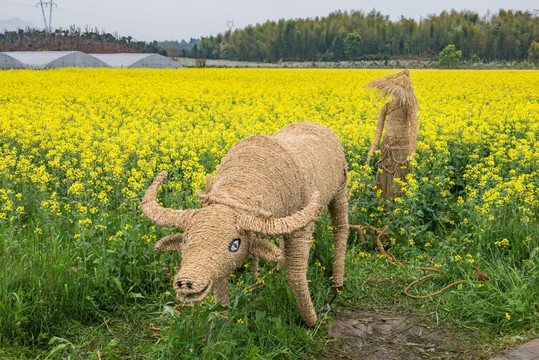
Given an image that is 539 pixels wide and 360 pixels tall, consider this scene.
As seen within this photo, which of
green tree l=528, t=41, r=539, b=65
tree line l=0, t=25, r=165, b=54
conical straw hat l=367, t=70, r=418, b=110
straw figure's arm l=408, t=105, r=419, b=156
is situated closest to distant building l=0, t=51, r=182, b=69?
tree line l=0, t=25, r=165, b=54

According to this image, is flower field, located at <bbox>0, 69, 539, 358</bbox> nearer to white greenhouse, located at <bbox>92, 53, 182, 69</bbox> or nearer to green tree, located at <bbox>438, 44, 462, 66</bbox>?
white greenhouse, located at <bbox>92, 53, 182, 69</bbox>

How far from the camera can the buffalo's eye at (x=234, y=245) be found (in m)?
2.86

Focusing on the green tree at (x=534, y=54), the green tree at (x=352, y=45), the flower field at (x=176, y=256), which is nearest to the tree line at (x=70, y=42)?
the green tree at (x=352, y=45)

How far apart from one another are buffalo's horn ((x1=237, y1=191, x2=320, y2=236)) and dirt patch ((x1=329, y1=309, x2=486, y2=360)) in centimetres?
126

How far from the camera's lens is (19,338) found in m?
3.56

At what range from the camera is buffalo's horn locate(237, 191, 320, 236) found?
9.14 feet

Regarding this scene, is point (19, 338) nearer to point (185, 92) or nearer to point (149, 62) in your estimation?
point (185, 92)

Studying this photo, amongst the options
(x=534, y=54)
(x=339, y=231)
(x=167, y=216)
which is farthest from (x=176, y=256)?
(x=534, y=54)

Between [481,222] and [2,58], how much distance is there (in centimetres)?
3846

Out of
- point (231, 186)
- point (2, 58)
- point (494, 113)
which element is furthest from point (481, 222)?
point (2, 58)

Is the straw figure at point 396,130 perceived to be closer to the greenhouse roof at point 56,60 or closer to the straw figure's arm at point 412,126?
the straw figure's arm at point 412,126

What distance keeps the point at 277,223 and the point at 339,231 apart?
1776 mm

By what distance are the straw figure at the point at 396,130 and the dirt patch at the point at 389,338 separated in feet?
6.16

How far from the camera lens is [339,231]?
4.49 m
